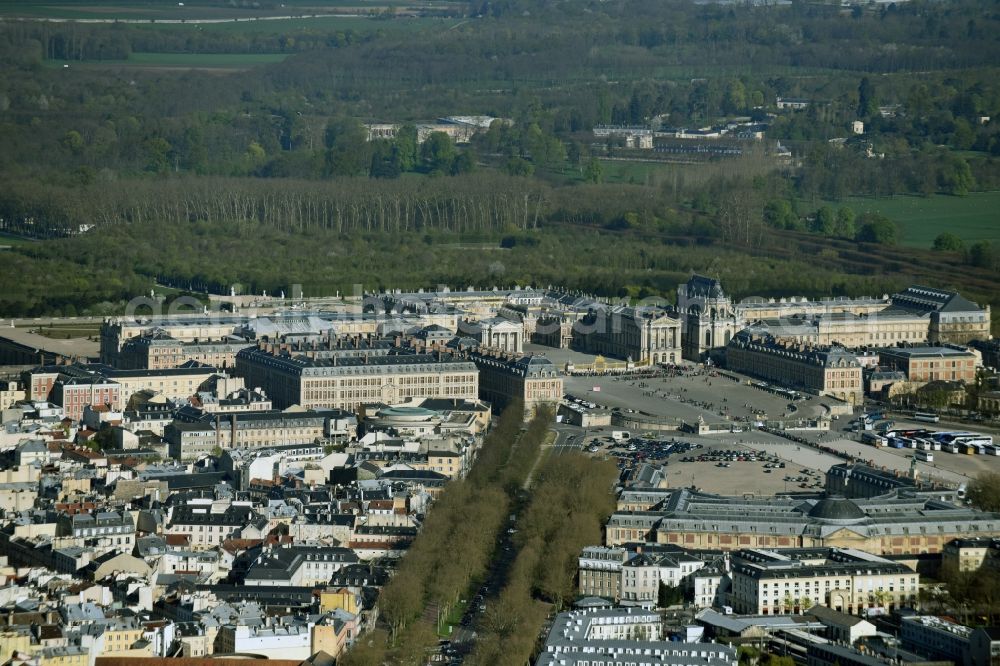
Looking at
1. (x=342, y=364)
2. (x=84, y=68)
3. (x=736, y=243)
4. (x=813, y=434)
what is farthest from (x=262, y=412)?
(x=84, y=68)

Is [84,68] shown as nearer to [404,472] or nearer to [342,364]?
[342,364]

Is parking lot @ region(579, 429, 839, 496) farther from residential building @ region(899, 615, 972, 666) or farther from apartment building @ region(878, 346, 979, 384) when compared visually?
residential building @ region(899, 615, 972, 666)

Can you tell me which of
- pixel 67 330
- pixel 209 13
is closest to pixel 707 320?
pixel 67 330

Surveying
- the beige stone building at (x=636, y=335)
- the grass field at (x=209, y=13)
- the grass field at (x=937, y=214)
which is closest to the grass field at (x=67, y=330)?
the beige stone building at (x=636, y=335)

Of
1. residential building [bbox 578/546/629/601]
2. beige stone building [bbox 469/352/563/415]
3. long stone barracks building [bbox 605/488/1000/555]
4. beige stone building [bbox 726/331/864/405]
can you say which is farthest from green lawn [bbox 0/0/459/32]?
residential building [bbox 578/546/629/601]

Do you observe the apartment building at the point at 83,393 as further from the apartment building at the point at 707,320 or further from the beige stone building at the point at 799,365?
the apartment building at the point at 707,320

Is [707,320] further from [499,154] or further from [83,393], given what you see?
[499,154]

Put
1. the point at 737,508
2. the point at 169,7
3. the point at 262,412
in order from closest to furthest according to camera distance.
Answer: the point at 737,508 < the point at 262,412 < the point at 169,7
